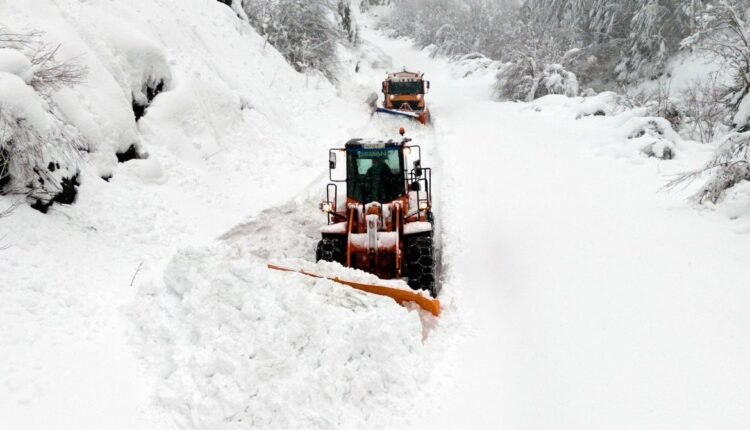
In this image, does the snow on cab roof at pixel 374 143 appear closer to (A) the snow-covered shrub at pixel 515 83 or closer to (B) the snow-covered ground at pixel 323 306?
(B) the snow-covered ground at pixel 323 306

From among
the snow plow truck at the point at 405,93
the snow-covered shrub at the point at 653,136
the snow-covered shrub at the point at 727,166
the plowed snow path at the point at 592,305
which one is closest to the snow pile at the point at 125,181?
the plowed snow path at the point at 592,305

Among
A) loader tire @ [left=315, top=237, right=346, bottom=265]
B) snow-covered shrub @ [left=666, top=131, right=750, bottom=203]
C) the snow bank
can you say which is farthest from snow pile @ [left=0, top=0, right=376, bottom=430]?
the snow bank

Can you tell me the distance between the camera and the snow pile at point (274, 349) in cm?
447

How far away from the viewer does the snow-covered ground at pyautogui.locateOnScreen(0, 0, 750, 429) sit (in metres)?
4.62

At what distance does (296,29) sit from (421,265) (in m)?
18.9

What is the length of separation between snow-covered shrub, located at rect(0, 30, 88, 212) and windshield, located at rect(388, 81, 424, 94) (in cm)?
1542

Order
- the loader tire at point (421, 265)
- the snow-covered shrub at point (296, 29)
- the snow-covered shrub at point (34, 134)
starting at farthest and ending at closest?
the snow-covered shrub at point (296, 29)
the loader tire at point (421, 265)
the snow-covered shrub at point (34, 134)

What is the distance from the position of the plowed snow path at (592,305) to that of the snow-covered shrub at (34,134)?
229 inches

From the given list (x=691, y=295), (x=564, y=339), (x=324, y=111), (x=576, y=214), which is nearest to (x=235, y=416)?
(x=564, y=339)

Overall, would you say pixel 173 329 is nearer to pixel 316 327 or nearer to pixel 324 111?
pixel 316 327

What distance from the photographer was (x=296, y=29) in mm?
23016

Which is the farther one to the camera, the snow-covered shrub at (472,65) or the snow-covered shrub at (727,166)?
the snow-covered shrub at (472,65)

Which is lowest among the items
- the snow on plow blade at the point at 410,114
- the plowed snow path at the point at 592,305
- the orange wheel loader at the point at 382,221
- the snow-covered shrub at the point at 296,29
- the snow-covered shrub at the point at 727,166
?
the snow on plow blade at the point at 410,114

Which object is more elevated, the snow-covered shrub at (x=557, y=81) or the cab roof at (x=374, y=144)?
the cab roof at (x=374, y=144)
